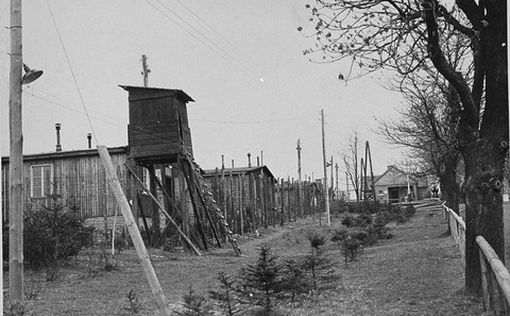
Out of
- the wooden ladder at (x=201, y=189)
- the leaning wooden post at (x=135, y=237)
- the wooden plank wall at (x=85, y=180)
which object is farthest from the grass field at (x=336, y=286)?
the wooden plank wall at (x=85, y=180)

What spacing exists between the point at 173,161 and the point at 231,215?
25.6ft

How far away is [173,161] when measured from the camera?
2112 cm

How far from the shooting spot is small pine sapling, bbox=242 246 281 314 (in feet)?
25.1

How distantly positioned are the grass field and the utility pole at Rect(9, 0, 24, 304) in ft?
4.91

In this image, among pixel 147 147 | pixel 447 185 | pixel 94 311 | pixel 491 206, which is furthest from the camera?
pixel 447 185

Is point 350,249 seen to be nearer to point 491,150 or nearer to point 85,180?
point 491,150

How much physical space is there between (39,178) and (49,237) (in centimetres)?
1196

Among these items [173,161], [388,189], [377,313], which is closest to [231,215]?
[173,161]

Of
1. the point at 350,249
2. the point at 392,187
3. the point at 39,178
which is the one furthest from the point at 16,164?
the point at 392,187

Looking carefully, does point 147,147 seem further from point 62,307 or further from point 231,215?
A: point 62,307

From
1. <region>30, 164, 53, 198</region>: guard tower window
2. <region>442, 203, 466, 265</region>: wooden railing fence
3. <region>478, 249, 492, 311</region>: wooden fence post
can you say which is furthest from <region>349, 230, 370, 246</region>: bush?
<region>30, 164, 53, 198</region>: guard tower window

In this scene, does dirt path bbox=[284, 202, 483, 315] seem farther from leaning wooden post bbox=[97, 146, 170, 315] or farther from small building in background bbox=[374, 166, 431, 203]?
small building in background bbox=[374, 166, 431, 203]

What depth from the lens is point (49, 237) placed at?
14094 millimetres

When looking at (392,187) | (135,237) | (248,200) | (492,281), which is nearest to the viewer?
(135,237)
